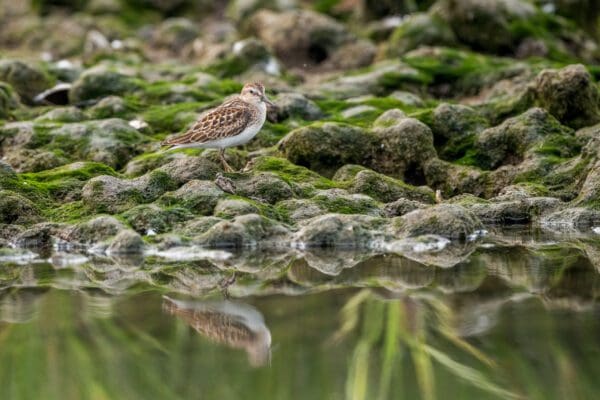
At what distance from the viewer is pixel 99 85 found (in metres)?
19.3

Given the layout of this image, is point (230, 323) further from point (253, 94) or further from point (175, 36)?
point (175, 36)

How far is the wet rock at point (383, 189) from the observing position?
13.4m

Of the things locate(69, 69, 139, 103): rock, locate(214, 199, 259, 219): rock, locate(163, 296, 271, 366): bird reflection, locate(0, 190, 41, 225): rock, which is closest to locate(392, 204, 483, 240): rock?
locate(214, 199, 259, 219): rock

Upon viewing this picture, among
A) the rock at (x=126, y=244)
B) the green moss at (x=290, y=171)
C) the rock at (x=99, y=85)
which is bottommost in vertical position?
the rock at (x=126, y=244)

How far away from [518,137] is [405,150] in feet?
5.60

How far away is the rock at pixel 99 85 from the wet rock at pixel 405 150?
6518 millimetres

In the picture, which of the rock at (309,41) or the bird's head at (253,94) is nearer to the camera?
the bird's head at (253,94)

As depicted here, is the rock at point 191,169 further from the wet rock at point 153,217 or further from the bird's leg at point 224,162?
the wet rock at point 153,217

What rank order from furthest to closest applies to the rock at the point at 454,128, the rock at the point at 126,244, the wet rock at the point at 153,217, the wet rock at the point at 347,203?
1. the rock at the point at 454,128
2. the wet rock at the point at 347,203
3. the wet rock at the point at 153,217
4. the rock at the point at 126,244

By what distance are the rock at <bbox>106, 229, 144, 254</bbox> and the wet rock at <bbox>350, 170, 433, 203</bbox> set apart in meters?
3.26

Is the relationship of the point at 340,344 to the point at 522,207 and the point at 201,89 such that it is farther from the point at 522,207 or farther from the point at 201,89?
the point at 201,89

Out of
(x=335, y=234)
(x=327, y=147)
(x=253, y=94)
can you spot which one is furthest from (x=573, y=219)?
(x=253, y=94)

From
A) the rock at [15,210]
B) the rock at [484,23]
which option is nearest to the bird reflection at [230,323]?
the rock at [15,210]

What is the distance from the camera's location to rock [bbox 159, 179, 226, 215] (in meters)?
12.4
